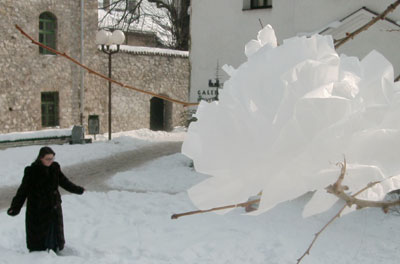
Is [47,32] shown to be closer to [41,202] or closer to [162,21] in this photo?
[162,21]

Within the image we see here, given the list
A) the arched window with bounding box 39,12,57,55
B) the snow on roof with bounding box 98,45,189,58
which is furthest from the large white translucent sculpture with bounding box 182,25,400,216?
the snow on roof with bounding box 98,45,189,58

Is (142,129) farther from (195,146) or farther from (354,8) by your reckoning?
(195,146)

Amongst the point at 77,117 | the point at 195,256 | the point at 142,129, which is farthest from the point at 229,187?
the point at 142,129

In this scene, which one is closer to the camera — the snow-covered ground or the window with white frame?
the snow-covered ground

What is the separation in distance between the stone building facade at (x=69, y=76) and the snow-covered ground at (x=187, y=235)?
23.4 ft

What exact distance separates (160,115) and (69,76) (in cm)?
439

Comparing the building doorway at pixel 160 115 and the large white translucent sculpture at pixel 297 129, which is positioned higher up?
the large white translucent sculpture at pixel 297 129

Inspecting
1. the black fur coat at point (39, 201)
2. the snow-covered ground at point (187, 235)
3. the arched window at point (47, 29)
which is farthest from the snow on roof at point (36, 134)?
the black fur coat at point (39, 201)

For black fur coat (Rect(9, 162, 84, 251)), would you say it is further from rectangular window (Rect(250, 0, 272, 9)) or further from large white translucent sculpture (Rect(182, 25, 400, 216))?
rectangular window (Rect(250, 0, 272, 9))

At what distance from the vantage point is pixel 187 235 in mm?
6078

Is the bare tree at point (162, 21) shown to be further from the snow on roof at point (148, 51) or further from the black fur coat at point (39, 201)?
the black fur coat at point (39, 201)

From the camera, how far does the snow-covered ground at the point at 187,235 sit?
5.29 metres

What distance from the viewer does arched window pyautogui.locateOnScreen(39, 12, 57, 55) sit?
47.3 feet

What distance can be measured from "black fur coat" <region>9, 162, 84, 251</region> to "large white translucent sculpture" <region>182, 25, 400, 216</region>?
16.0 ft
